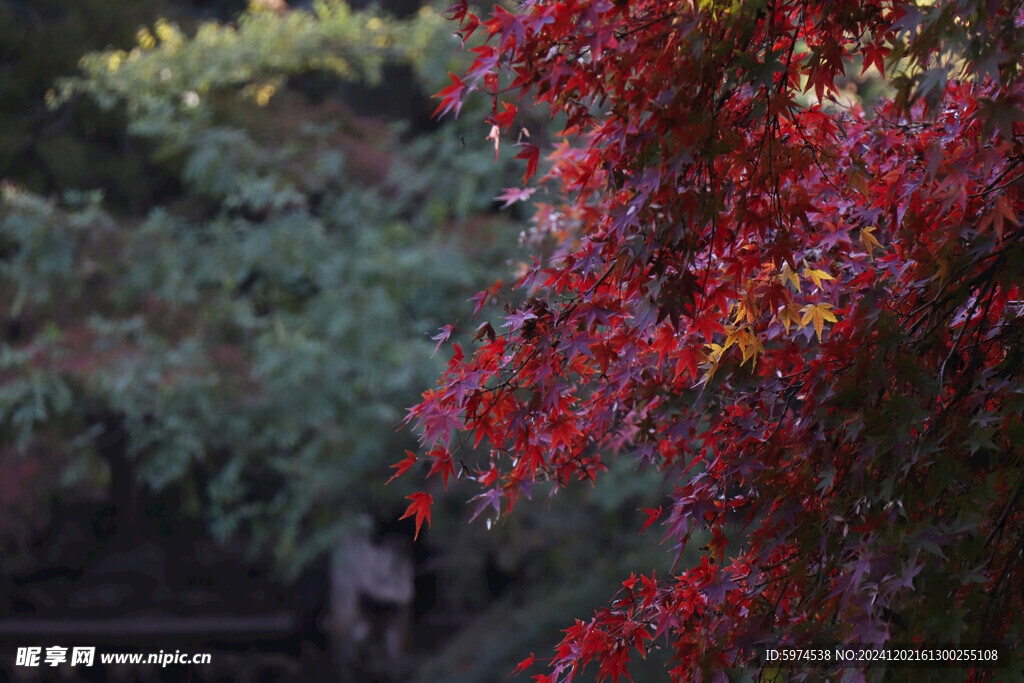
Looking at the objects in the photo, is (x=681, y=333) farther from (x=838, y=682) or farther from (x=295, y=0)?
(x=295, y=0)

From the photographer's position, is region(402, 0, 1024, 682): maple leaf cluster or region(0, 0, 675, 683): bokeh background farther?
region(0, 0, 675, 683): bokeh background

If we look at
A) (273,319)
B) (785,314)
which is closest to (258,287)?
(273,319)

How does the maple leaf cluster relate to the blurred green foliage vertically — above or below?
below

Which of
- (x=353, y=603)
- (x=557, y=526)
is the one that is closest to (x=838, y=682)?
(x=557, y=526)

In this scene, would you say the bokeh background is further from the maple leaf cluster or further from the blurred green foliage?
the maple leaf cluster

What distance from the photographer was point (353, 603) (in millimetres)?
7203

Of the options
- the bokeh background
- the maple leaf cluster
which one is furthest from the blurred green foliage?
the maple leaf cluster

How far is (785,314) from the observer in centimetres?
185

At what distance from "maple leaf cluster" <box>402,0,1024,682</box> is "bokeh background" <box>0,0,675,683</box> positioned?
11.0ft

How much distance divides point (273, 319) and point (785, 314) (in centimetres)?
464

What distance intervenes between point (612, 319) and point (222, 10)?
886 cm

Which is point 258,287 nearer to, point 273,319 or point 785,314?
point 273,319

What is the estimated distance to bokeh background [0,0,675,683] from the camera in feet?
18.7

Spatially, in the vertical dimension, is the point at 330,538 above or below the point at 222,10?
below
